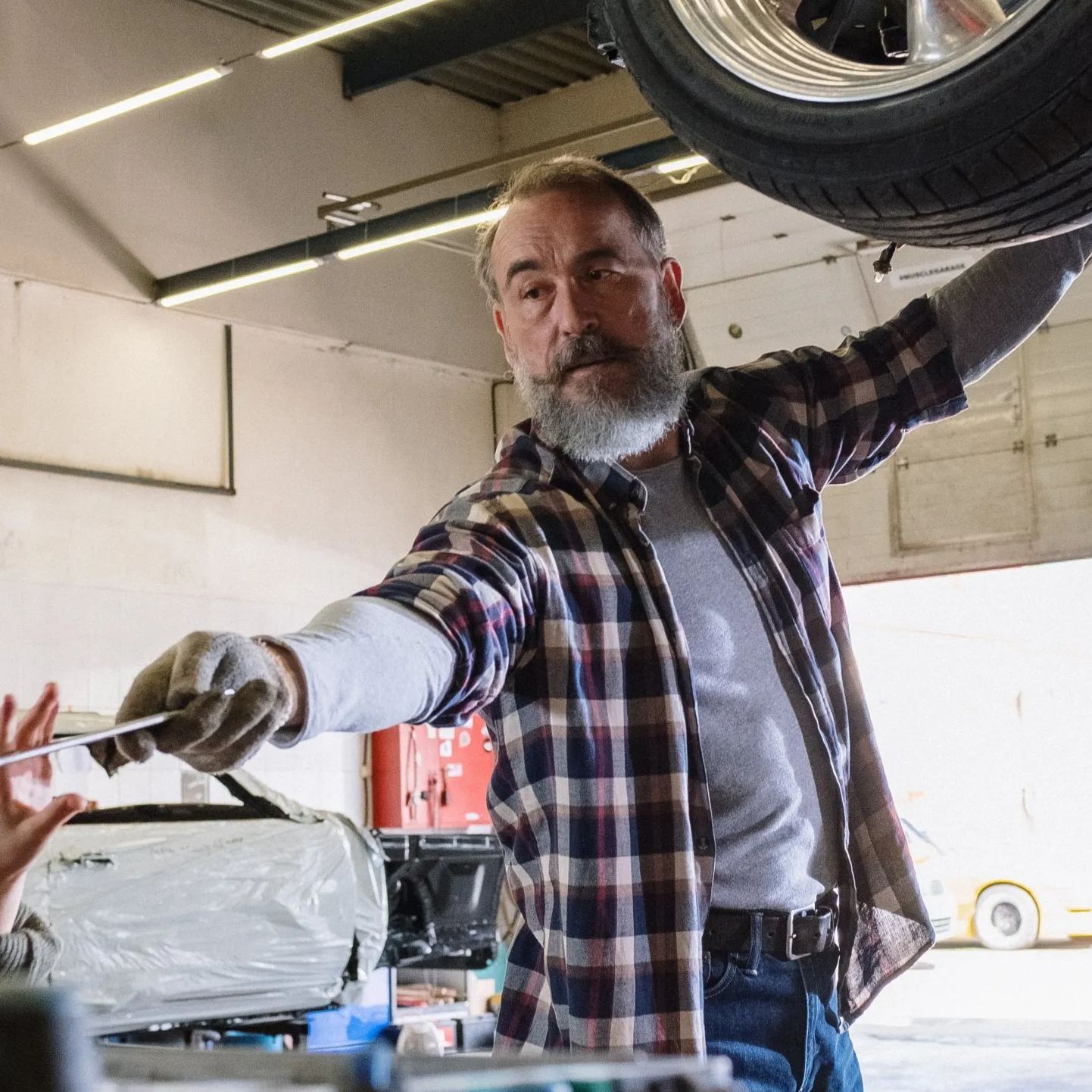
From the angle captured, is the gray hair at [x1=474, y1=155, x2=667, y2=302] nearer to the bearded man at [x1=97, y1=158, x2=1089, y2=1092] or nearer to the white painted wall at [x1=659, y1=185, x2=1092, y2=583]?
the bearded man at [x1=97, y1=158, x2=1089, y2=1092]

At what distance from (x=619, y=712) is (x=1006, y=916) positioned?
8489 mm

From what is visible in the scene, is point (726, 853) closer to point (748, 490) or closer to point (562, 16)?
point (748, 490)

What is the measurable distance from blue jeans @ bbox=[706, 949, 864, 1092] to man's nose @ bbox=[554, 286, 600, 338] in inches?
30.0

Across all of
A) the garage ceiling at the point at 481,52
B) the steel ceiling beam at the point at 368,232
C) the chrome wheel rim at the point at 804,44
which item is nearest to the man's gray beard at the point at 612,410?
the chrome wheel rim at the point at 804,44

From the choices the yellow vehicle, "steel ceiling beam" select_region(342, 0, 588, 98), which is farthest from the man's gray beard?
the yellow vehicle

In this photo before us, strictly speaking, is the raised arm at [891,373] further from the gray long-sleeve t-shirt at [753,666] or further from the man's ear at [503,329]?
the man's ear at [503,329]

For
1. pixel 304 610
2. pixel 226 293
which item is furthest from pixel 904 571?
pixel 226 293

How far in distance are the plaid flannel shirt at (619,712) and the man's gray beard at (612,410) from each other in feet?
0.09

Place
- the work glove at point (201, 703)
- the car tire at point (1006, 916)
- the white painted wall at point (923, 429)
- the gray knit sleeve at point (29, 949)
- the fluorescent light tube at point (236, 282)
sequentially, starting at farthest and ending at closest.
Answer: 1. the car tire at point (1006, 916)
2. the fluorescent light tube at point (236, 282)
3. the white painted wall at point (923, 429)
4. the gray knit sleeve at point (29, 949)
5. the work glove at point (201, 703)

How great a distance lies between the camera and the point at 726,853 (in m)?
1.65

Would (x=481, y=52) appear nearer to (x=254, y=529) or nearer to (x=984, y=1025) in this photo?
(x=254, y=529)

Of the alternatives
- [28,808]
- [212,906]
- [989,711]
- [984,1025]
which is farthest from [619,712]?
[989,711]

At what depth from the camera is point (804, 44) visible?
5.78 ft

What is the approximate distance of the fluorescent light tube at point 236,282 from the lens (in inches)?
327
